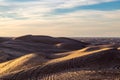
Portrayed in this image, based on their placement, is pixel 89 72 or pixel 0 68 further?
pixel 0 68

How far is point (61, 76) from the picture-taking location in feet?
37.7

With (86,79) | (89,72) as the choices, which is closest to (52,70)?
(89,72)

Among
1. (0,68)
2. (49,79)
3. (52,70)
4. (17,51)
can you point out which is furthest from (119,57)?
(17,51)

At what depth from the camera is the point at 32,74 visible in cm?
1255

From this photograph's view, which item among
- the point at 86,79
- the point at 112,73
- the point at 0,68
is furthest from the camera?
the point at 0,68

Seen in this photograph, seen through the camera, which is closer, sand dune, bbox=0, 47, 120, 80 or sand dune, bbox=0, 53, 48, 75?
sand dune, bbox=0, 47, 120, 80

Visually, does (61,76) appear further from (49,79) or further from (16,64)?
(16,64)

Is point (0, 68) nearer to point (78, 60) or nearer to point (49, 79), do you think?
point (78, 60)

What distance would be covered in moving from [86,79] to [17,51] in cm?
1514

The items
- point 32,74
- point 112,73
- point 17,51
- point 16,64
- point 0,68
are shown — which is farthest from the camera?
point 17,51

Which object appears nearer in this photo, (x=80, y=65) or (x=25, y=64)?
(x=80, y=65)

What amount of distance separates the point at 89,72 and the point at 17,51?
1412cm

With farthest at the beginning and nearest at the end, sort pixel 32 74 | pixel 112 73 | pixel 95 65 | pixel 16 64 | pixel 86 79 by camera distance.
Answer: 1. pixel 16 64
2. pixel 95 65
3. pixel 32 74
4. pixel 112 73
5. pixel 86 79

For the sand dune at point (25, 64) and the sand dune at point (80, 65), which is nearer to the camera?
the sand dune at point (80, 65)
